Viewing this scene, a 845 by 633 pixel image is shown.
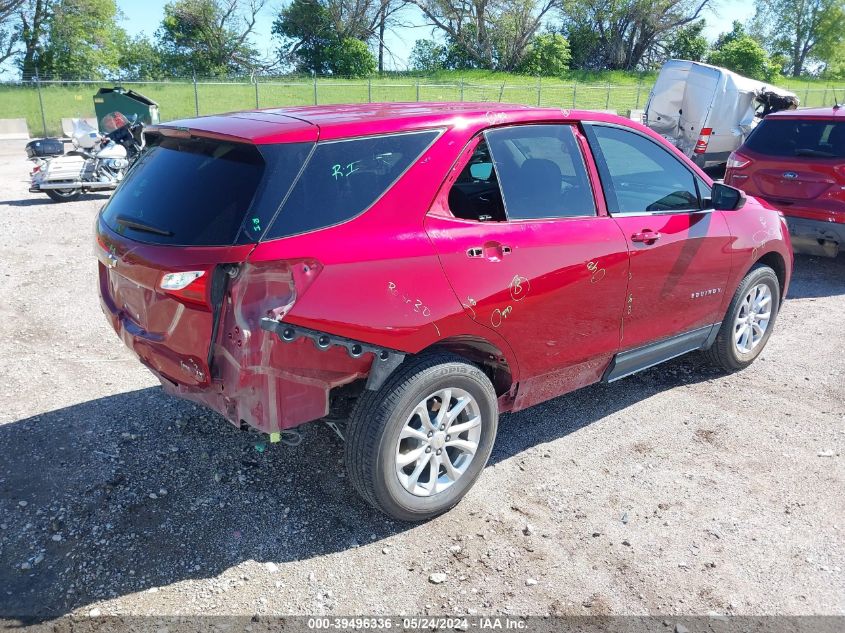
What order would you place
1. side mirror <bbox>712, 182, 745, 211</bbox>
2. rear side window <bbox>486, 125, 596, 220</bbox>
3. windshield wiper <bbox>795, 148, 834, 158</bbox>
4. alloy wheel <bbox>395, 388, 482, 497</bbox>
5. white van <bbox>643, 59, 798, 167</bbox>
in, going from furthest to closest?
white van <bbox>643, 59, 798, 167</bbox>
windshield wiper <bbox>795, 148, 834, 158</bbox>
side mirror <bbox>712, 182, 745, 211</bbox>
rear side window <bbox>486, 125, 596, 220</bbox>
alloy wheel <bbox>395, 388, 482, 497</bbox>

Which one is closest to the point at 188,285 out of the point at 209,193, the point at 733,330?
the point at 209,193

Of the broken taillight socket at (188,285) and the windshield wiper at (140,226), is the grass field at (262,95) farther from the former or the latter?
the broken taillight socket at (188,285)

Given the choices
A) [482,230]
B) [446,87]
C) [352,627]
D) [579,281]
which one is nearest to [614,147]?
[579,281]

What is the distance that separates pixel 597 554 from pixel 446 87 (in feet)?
96.0

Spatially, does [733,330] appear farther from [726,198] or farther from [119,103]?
[119,103]

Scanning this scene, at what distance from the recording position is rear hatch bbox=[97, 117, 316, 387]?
2865 mm

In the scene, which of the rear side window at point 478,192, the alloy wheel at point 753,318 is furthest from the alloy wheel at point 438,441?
the alloy wheel at point 753,318

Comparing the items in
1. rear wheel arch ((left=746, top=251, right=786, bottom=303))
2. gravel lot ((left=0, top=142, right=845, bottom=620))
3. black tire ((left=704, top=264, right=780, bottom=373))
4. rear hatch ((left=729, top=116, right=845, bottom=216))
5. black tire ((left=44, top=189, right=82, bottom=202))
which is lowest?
black tire ((left=44, top=189, right=82, bottom=202))

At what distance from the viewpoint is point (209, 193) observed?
3025mm

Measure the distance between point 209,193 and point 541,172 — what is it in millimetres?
1777

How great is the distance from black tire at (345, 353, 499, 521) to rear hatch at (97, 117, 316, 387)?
28.6 inches

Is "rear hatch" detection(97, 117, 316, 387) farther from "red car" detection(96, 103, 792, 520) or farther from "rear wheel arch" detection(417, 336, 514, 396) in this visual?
"rear wheel arch" detection(417, 336, 514, 396)

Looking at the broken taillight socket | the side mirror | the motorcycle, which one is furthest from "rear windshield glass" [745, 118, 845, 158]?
the motorcycle

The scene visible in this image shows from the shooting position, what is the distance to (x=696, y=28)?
181 feet
